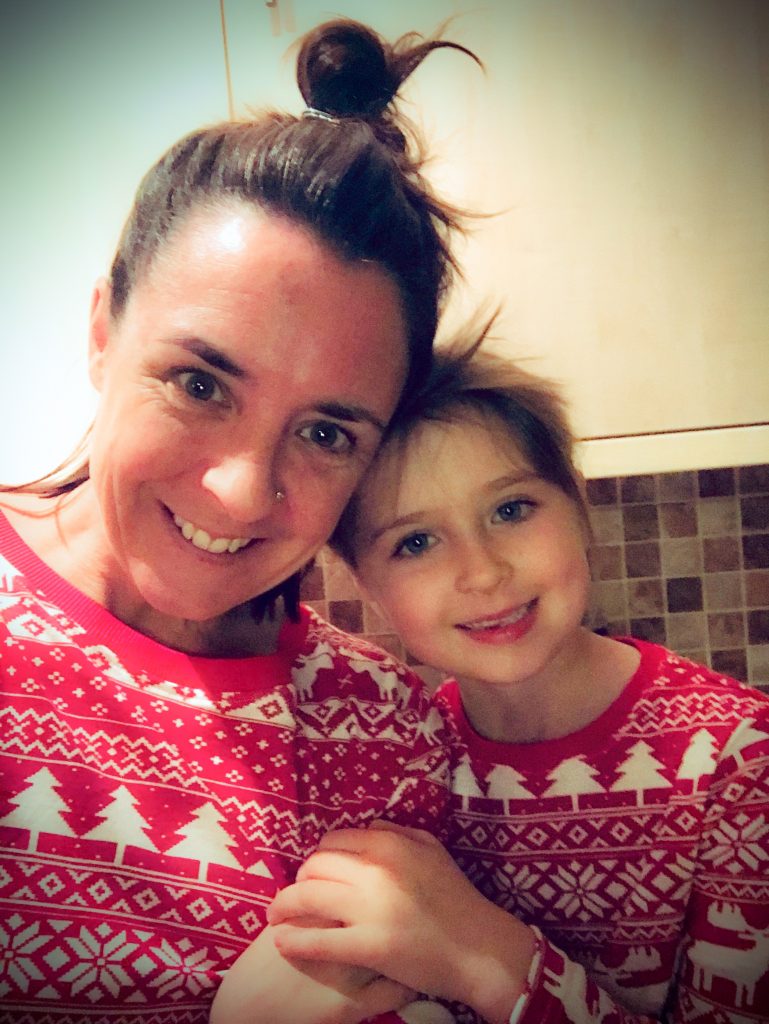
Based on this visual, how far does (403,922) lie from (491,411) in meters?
0.49

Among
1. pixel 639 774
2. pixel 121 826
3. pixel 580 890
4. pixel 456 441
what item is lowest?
pixel 580 890

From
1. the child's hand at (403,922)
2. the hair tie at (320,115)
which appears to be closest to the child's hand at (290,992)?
the child's hand at (403,922)

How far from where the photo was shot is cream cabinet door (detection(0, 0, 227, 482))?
2.72 ft

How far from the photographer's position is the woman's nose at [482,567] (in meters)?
0.67

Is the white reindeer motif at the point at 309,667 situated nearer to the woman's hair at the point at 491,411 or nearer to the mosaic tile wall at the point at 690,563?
the woman's hair at the point at 491,411

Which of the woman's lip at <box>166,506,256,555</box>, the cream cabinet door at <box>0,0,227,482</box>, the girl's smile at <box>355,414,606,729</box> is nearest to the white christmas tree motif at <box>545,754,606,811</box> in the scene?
the girl's smile at <box>355,414,606,729</box>

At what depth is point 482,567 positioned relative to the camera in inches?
26.4

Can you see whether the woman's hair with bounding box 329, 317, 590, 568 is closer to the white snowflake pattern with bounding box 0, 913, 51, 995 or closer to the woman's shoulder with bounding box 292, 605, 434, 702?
the woman's shoulder with bounding box 292, 605, 434, 702

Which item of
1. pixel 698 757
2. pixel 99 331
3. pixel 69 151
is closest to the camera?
pixel 99 331

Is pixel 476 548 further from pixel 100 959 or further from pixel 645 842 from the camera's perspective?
pixel 100 959

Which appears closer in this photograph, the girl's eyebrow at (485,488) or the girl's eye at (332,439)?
the girl's eye at (332,439)

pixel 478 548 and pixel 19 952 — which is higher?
pixel 478 548

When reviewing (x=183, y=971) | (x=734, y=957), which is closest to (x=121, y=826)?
(x=183, y=971)

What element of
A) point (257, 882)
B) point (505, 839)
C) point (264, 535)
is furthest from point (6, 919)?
point (505, 839)
